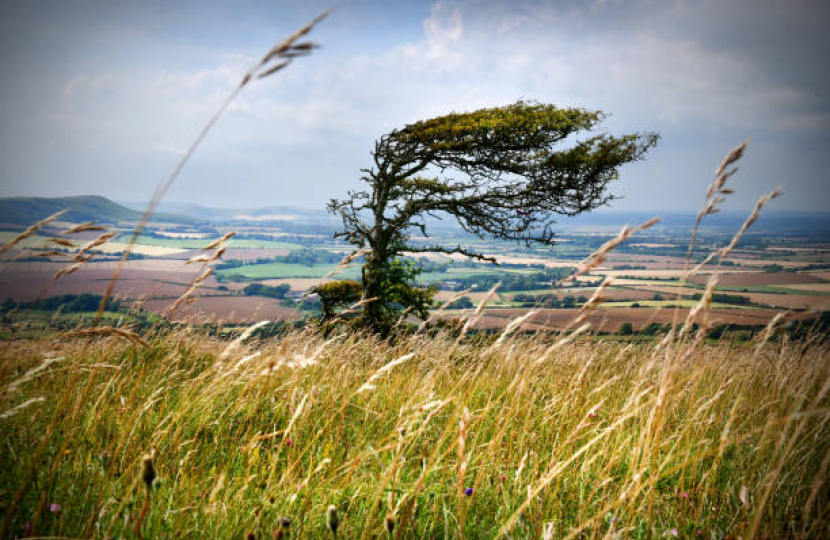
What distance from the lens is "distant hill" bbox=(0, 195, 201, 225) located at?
2569 inches

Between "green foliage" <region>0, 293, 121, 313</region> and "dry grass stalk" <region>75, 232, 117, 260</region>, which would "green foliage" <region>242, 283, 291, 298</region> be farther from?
"dry grass stalk" <region>75, 232, 117, 260</region>

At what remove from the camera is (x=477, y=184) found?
12.3 m

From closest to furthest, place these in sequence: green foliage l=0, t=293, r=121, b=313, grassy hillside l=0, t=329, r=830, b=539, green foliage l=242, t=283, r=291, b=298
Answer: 1. grassy hillside l=0, t=329, r=830, b=539
2. green foliage l=0, t=293, r=121, b=313
3. green foliage l=242, t=283, r=291, b=298

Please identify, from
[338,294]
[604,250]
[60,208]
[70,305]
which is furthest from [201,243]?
[604,250]

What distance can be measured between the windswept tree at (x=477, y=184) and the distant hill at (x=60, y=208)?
60656mm

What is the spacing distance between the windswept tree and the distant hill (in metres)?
60.7

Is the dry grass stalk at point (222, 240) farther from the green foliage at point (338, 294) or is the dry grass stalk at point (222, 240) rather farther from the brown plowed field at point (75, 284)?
the green foliage at point (338, 294)

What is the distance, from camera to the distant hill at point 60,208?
6525cm

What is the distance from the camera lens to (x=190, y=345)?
15.2 feet

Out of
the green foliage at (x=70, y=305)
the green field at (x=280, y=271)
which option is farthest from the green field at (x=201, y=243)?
the green foliage at (x=70, y=305)

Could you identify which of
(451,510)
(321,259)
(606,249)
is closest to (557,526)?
(451,510)

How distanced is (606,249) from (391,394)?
7.09ft

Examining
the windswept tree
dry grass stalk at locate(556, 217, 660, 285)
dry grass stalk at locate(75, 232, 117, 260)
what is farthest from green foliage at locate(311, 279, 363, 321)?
dry grass stalk at locate(556, 217, 660, 285)

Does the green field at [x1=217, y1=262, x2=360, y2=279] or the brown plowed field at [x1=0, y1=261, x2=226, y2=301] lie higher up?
the brown plowed field at [x1=0, y1=261, x2=226, y2=301]
